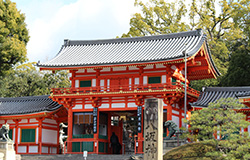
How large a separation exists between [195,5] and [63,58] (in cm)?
2187

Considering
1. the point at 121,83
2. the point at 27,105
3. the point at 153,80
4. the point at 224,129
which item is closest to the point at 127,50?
the point at 121,83

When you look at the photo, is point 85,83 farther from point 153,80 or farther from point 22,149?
point 22,149

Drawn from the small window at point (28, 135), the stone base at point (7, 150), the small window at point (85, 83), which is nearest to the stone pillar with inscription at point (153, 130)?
the stone base at point (7, 150)

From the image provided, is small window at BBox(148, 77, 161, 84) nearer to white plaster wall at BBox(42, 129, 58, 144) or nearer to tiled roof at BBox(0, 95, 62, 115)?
tiled roof at BBox(0, 95, 62, 115)

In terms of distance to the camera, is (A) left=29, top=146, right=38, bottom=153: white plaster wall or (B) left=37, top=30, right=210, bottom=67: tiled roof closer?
(B) left=37, top=30, right=210, bottom=67: tiled roof

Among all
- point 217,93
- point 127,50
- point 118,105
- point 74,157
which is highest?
point 127,50

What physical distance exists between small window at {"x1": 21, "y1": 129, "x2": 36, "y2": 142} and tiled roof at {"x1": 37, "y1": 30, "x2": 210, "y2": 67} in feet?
18.3

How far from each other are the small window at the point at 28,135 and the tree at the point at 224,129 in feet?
54.1

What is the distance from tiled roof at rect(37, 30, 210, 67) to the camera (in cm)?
3372

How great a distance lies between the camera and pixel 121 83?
34.8m

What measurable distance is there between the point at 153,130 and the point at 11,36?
106 feet

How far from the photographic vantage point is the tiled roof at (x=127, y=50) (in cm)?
3372

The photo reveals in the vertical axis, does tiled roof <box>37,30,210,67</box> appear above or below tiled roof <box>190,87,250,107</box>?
above

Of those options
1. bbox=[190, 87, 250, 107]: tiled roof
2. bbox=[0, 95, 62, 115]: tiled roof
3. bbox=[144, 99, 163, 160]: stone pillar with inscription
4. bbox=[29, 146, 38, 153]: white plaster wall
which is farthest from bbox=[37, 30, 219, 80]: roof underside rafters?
bbox=[144, 99, 163, 160]: stone pillar with inscription
